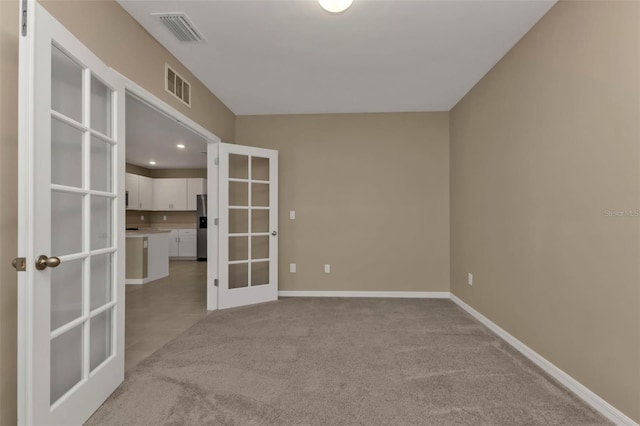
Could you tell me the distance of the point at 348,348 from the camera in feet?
8.26

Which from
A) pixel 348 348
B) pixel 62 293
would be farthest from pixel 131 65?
pixel 348 348

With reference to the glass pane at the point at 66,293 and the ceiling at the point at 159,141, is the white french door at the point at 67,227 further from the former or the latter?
the ceiling at the point at 159,141

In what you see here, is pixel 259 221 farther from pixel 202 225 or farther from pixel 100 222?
pixel 202 225

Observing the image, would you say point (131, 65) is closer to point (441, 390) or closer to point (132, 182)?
point (441, 390)

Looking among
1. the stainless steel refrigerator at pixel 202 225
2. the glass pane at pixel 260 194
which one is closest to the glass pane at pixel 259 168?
the glass pane at pixel 260 194

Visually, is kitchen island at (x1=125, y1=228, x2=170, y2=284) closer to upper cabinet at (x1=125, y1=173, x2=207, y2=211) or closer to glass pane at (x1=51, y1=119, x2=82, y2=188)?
upper cabinet at (x1=125, y1=173, x2=207, y2=211)

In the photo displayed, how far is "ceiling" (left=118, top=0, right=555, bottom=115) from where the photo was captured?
208 cm

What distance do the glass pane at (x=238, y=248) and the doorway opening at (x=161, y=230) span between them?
0.73 m

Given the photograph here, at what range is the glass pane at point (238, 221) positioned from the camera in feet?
12.3

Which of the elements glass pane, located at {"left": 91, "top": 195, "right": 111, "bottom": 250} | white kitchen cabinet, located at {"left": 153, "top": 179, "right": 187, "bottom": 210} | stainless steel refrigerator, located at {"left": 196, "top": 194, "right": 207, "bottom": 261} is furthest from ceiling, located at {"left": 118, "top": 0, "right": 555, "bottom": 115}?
white kitchen cabinet, located at {"left": 153, "top": 179, "right": 187, "bottom": 210}

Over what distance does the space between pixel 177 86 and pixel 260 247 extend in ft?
6.85

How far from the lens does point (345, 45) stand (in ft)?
→ 8.25

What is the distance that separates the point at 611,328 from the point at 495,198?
4.85 ft

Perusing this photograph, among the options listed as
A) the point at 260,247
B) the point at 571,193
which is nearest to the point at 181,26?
the point at 260,247
